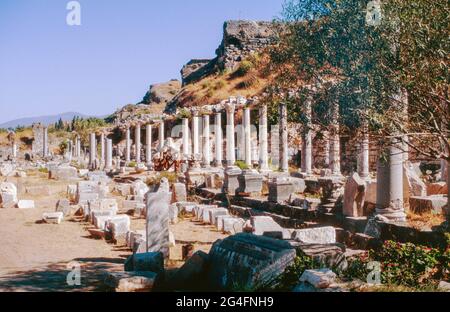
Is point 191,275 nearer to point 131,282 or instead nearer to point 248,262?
point 131,282

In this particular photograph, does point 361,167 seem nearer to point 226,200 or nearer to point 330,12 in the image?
point 226,200

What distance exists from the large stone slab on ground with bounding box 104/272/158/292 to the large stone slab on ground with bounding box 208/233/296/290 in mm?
934

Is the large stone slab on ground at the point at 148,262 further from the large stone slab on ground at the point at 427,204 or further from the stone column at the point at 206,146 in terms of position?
the stone column at the point at 206,146

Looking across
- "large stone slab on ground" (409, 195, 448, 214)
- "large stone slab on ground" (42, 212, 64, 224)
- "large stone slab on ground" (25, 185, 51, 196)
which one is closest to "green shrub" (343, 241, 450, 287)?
"large stone slab on ground" (409, 195, 448, 214)

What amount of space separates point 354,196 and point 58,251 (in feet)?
23.6

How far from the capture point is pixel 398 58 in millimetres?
7602

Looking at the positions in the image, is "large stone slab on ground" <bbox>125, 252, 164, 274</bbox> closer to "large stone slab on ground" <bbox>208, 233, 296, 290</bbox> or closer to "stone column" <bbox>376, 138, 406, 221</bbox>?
"large stone slab on ground" <bbox>208, 233, 296, 290</bbox>

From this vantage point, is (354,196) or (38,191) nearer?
(354,196)

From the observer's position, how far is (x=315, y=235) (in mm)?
10055

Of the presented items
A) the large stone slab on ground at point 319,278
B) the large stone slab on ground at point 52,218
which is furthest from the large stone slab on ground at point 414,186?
the large stone slab on ground at point 52,218

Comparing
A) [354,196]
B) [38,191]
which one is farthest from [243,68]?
[354,196]

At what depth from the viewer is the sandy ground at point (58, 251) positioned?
8414 millimetres

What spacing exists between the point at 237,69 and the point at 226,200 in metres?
41.5

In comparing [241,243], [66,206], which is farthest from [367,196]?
[66,206]
